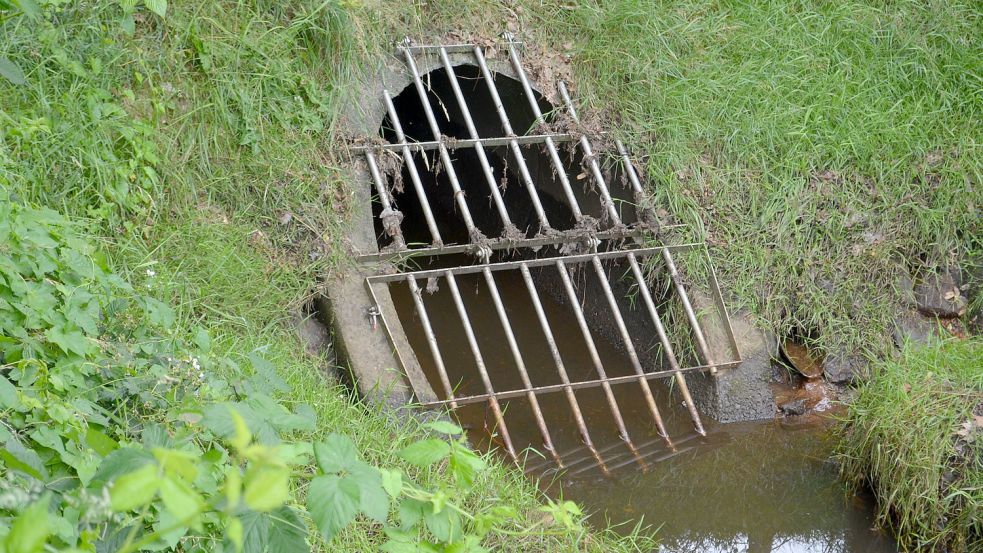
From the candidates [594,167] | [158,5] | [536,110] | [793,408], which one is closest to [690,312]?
[793,408]

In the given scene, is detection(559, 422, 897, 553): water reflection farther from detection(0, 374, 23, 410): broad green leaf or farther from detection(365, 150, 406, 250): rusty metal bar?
detection(0, 374, 23, 410): broad green leaf

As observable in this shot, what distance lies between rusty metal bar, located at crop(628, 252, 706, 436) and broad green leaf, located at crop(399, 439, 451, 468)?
2.32 meters

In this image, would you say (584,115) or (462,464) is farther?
(584,115)

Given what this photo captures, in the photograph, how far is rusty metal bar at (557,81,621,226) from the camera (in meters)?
4.16

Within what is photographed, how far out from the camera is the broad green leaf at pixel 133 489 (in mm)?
832

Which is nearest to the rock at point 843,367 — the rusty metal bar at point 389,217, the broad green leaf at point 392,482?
the rusty metal bar at point 389,217

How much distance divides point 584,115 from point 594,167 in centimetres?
35

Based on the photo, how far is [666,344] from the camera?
3.83 meters

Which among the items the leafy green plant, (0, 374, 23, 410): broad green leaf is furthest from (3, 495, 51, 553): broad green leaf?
(0, 374, 23, 410): broad green leaf

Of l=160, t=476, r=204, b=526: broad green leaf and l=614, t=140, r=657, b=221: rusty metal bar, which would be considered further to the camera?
l=614, t=140, r=657, b=221: rusty metal bar

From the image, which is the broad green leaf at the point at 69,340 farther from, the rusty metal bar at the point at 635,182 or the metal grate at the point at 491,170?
the rusty metal bar at the point at 635,182

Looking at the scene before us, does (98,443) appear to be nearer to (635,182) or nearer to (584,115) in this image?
(635,182)

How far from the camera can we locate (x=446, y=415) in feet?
10.8

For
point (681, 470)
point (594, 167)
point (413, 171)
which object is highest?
point (413, 171)
